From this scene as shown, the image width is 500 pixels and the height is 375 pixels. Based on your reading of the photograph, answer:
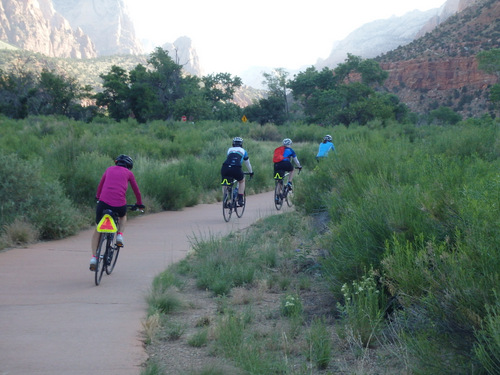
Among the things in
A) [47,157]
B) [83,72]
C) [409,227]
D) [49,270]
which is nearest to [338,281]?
[409,227]

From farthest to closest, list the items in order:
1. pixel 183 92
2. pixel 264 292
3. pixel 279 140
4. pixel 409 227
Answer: pixel 183 92, pixel 279 140, pixel 264 292, pixel 409 227

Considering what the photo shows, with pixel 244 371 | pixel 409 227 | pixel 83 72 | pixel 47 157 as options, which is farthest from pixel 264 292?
pixel 83 72

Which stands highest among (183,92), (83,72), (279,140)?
(83,72)

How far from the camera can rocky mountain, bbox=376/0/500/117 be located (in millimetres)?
88438

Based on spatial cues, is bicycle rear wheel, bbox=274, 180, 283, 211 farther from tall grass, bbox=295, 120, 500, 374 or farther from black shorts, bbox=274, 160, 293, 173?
tall grass, bbox=295, 120, 500, 374

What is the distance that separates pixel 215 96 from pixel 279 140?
36.4 meters

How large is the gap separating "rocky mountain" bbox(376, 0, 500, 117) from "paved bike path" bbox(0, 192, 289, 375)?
81.6 meters

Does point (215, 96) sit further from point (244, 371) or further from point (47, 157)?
point (244, 371)

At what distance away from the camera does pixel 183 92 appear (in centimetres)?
6888

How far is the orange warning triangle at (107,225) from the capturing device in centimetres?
792

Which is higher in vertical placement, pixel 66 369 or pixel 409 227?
pixel 409 227

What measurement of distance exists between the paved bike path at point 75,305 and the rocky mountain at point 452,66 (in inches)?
3213

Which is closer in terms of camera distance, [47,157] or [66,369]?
[66,369]

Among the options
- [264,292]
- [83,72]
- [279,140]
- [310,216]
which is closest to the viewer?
[264,292]
